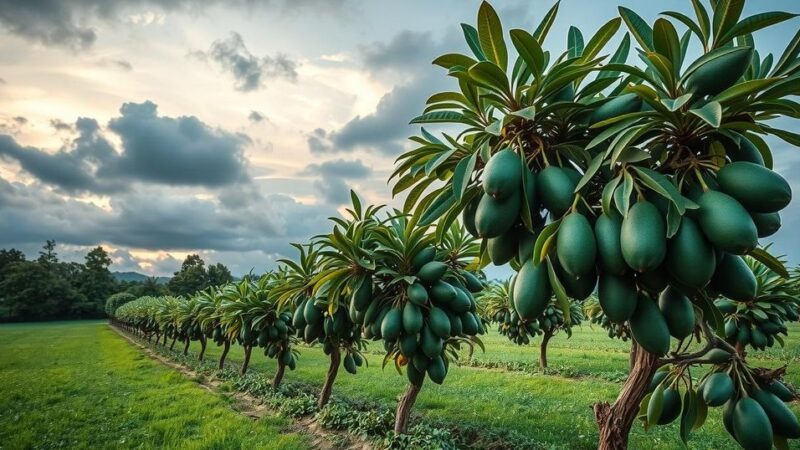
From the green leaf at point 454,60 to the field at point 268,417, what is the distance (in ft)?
16.2

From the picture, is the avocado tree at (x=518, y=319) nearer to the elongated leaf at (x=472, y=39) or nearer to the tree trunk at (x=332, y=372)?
the tree trunk at (x=332, y=372)

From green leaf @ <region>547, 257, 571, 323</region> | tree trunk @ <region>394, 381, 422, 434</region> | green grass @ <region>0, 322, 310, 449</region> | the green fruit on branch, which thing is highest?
the green fruit on branch

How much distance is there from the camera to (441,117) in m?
1.80

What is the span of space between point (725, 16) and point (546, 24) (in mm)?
613

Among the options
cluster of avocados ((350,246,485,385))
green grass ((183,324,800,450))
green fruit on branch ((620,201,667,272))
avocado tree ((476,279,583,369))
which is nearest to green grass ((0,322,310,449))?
cluster of avocados ((350,246,485,385))

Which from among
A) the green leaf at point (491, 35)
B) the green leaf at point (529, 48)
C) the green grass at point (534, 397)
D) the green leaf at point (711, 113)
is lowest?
the green grass at point (534, 397)

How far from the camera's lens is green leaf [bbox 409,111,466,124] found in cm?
179

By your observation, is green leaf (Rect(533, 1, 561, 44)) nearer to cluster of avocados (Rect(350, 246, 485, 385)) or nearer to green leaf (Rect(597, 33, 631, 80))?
green leaf (Rect(597, 33, 631, 80))

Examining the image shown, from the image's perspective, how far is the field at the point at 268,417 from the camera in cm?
A: 580

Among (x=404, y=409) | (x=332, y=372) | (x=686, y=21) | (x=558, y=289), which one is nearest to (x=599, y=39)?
(x=686, y=21)

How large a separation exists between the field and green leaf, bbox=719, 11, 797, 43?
515 centimetres

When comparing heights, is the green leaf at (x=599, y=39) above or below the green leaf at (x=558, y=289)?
above

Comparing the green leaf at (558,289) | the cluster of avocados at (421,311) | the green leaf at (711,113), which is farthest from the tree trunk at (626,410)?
the cluster of avocados at (421,311)

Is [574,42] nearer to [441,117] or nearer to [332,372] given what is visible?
[441,117]
